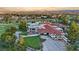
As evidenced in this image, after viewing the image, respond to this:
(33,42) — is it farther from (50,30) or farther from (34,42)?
Answer: (50,30)

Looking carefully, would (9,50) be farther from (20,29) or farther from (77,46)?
(77,46)

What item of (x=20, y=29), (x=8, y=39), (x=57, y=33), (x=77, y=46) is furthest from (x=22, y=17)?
(x=77, y=46)

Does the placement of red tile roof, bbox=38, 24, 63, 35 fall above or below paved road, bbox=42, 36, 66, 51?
above

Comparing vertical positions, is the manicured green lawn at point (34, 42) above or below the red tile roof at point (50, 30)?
below

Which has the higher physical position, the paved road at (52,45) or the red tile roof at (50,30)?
the red tile roof at (50,30)

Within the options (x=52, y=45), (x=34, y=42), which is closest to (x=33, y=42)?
(x=34, y=42)

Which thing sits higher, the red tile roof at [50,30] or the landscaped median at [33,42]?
the red tile roof at [50,30]
